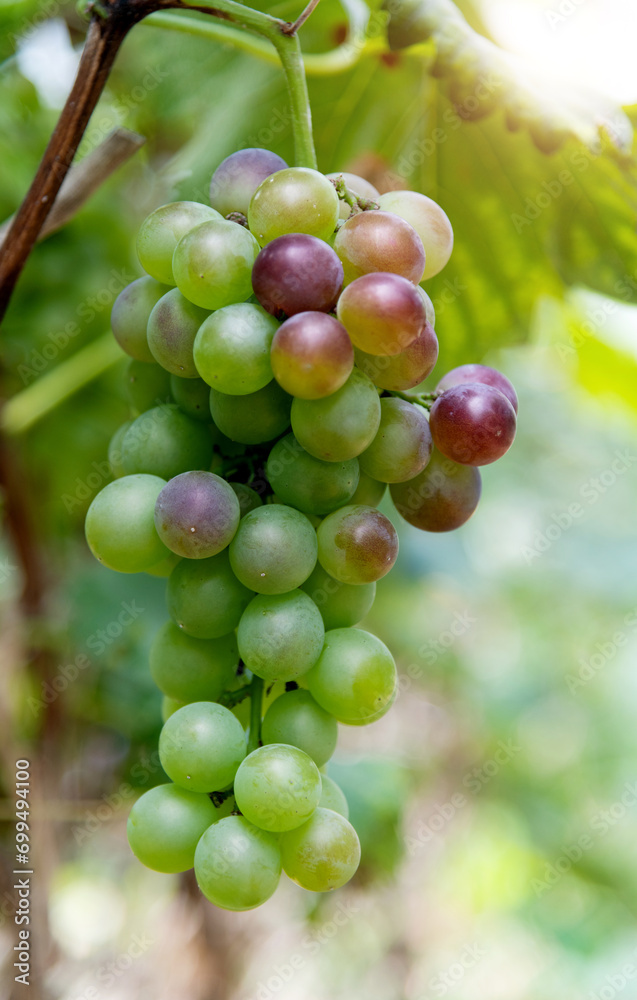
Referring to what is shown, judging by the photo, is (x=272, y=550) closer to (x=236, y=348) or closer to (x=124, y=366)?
(x=236, y=348)

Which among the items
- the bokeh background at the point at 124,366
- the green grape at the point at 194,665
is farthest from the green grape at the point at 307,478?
the bokeh background at the point at 124,366

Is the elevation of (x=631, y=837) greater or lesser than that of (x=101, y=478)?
lesser

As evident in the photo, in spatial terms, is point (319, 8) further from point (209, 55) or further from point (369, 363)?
point (369, 363)

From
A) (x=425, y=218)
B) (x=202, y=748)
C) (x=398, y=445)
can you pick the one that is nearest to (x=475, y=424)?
(x=398, y=445)

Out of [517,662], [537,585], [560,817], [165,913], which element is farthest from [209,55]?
[560,817]

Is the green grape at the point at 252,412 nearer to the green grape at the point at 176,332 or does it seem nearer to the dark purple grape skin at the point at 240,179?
the green grape at the point at 176,332

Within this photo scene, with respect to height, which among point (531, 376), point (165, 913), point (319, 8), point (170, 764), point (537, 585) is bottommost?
point (165, 913)
